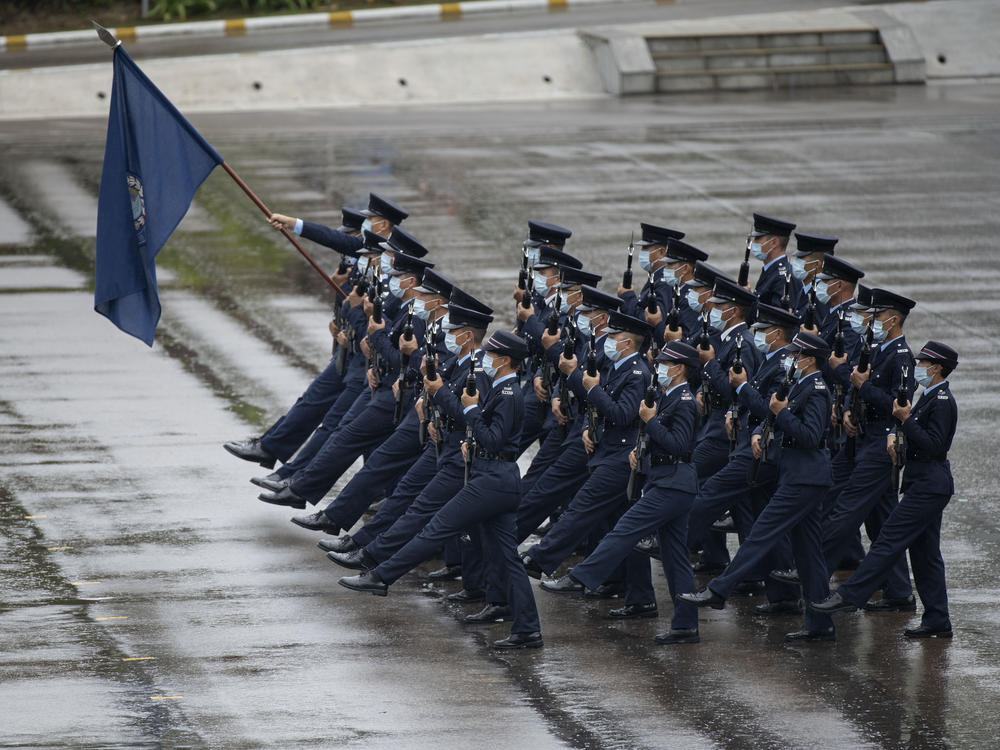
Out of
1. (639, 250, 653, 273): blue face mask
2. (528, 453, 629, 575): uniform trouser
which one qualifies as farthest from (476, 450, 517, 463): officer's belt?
(639, 250, 653, 273): blue face mask

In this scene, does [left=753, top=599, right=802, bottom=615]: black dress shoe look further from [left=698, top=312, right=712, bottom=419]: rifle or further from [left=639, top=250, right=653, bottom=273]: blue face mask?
[left=639, top=250, right=653, bottom=273]: blue face mask

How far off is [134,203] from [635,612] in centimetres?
399

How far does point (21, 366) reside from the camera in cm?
1405

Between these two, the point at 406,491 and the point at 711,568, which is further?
the point at 711,568

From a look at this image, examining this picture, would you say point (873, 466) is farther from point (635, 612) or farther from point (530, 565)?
point (530, 565)

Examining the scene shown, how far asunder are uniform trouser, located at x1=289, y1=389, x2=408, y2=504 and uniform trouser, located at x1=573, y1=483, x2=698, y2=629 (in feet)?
6.53

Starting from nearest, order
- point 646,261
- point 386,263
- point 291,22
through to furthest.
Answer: point 386,263 → point 646,261 → point 291,22

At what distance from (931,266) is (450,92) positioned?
9.56 meters

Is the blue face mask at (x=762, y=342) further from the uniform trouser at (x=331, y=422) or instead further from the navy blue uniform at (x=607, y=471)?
the uniform trouser at (x=331, y=422)

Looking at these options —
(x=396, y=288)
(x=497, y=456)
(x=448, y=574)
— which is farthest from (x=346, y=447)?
(x=497, y=456)

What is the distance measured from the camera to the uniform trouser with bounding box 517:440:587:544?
9.73 m

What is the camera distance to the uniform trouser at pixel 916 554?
28.9 feet

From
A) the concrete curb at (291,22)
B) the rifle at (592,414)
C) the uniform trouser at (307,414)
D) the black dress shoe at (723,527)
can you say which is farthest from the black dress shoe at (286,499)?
the concrete curb at (291,22)

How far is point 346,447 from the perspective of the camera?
34.6 ft
